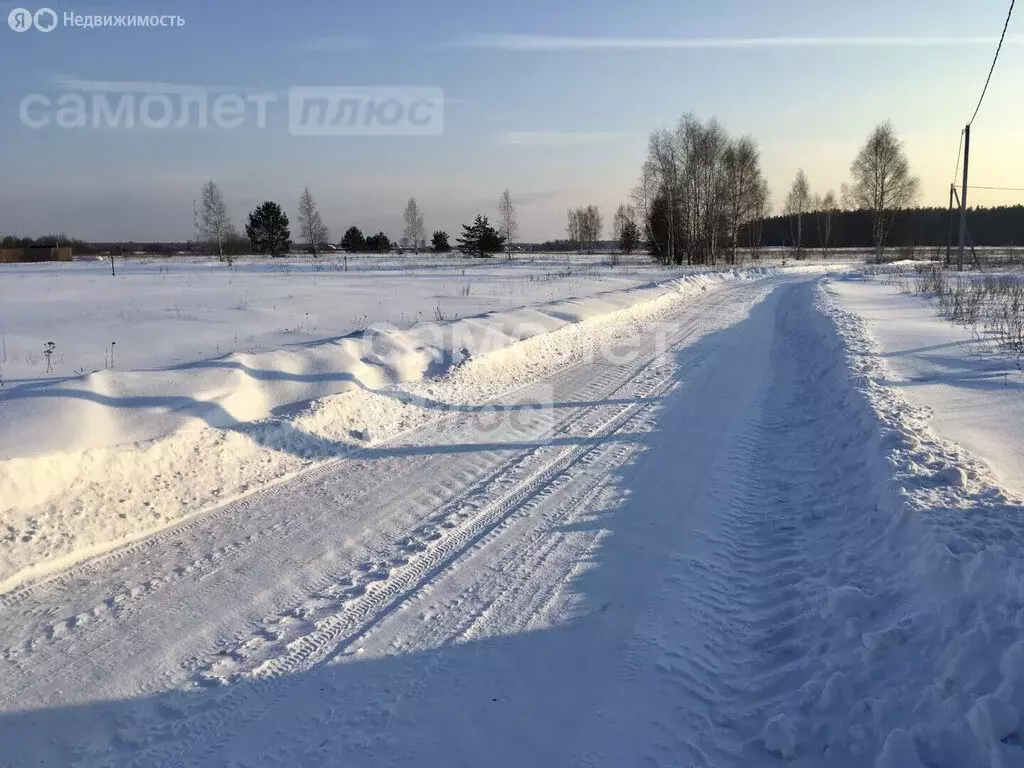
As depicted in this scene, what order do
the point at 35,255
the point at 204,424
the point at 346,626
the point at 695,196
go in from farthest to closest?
the point at 35,255 → the point at 695,196 → the point at 204,424 → the point at 346,626

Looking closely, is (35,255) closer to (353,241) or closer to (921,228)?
(353,241)

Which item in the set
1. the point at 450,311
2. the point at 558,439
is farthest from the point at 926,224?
the point at 558,439

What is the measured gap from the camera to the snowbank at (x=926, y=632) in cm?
236

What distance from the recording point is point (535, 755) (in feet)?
8.31

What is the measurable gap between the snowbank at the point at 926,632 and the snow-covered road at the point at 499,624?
0.02 metres

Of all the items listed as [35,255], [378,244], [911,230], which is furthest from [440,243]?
[911,230]

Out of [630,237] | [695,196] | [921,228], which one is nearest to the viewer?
[695,196]

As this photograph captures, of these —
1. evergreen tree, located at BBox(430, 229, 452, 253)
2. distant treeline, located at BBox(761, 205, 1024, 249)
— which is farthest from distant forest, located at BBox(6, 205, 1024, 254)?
evergreen tree, located at BBox(430, 229, 452, 253)

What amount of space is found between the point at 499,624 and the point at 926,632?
6.75 ft

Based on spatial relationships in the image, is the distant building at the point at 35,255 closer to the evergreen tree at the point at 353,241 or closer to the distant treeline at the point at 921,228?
the evergreen tree at the point at 353,241

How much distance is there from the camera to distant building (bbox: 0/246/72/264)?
57.3 meters

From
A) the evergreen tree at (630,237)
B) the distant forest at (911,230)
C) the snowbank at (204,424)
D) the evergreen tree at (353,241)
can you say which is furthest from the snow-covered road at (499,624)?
the distant forest at (911,230)

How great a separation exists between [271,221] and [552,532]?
80710 mm

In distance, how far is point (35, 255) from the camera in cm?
5912
